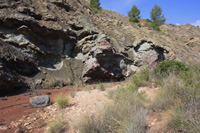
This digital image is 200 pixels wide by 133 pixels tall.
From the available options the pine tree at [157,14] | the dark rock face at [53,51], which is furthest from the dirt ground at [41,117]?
the pine tree at [157,14]

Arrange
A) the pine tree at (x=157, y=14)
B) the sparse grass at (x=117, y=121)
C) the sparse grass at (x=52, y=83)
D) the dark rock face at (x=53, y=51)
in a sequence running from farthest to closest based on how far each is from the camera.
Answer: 1. the pine tree at (x=157, y=14)
2. the sparse grass at (x=52, y=83)
3. the dark rock face at (x=53, y=51)
4. the sparse grass at (x=117, y=121)

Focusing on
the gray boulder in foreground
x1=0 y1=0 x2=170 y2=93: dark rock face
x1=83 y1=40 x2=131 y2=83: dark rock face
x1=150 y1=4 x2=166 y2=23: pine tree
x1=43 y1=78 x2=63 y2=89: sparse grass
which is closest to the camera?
the gray boulder in foreground

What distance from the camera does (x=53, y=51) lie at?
374 inches

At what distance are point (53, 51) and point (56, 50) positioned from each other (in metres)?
0.29

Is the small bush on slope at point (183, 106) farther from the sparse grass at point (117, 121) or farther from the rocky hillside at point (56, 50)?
the rocky hillside at point (56, 50)

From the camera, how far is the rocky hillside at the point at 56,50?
23.7ft

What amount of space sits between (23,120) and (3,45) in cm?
582

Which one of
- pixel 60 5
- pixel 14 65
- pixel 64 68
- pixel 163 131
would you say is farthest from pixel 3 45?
pixel 163 131

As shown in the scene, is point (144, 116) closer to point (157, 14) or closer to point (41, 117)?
point (41, 117)

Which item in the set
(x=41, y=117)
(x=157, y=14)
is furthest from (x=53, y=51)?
(x=157, y=14)

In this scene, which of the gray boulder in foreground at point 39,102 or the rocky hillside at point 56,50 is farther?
the rocky hillside at point 56,50

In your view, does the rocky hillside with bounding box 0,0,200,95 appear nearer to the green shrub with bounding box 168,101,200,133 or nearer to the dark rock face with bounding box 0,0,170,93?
the dark rock face with bounding box 0,0,170,93

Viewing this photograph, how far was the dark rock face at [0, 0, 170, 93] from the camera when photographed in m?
7.19

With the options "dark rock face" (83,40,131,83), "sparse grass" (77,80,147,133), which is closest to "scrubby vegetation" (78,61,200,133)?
"sparse grass" (77,80,147,133)
